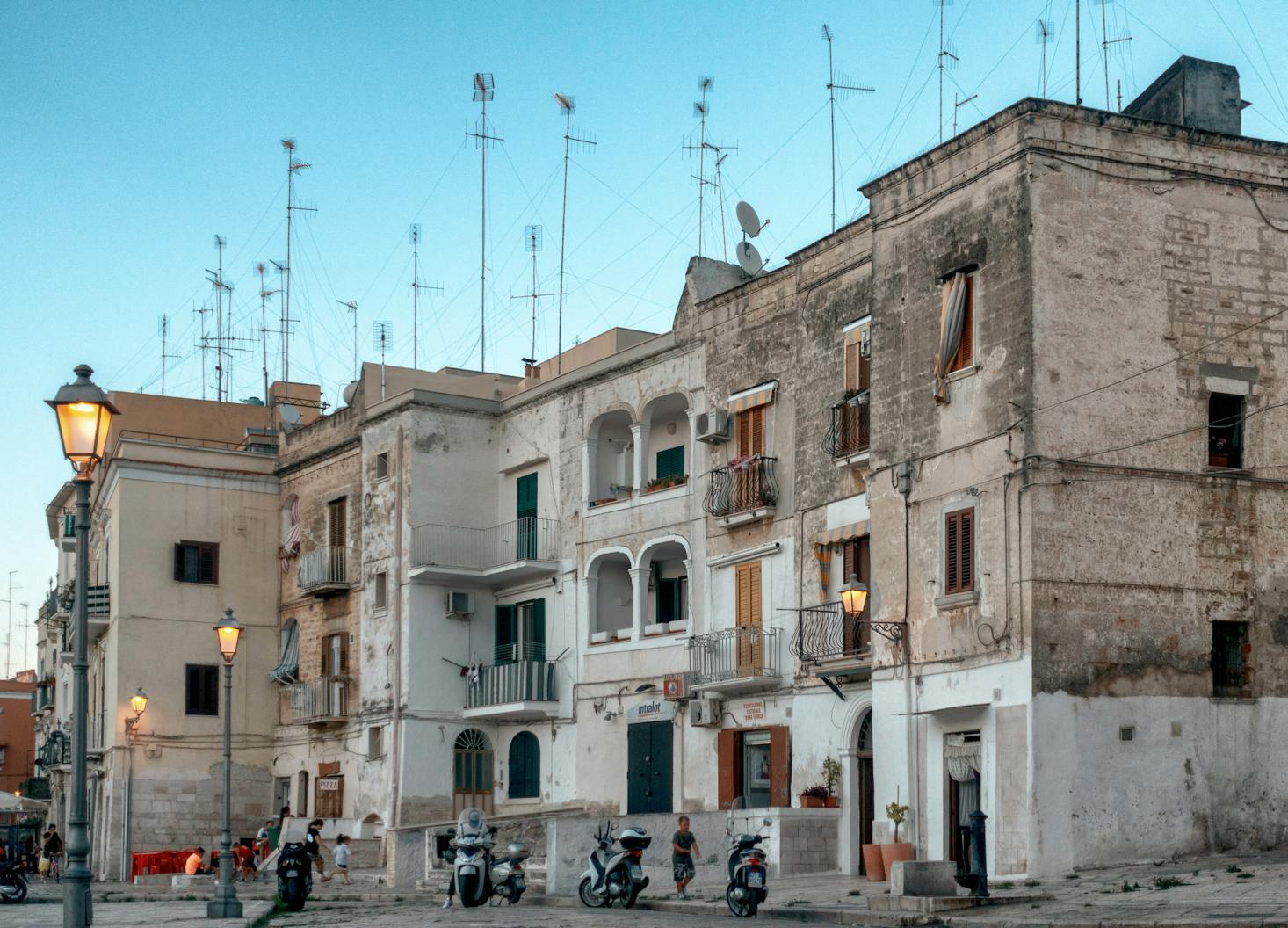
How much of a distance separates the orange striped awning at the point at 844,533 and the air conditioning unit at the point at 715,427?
11.0 feet

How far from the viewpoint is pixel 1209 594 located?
2377cm

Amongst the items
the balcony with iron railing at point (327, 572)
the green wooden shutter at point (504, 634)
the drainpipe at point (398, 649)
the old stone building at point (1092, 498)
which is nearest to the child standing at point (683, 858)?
the old stone building at point (1092, 498)

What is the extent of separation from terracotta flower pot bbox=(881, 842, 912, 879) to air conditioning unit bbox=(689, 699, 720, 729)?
21.5ft

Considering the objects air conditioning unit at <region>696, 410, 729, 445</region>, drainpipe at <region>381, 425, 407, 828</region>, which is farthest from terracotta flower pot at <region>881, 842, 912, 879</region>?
drainpipe at <region>381, 425, 407, 828</region>

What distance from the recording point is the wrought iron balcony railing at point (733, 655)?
2961cm

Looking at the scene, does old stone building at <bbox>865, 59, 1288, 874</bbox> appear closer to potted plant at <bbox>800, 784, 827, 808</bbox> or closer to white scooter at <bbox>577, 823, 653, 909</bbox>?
potted plant at <bbox>800, 784, 827, 808</bbox>

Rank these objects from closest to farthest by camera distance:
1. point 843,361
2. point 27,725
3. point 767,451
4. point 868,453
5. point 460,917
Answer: point 460,917
point 868,453
point 843,361
point 767,451
point 27,725

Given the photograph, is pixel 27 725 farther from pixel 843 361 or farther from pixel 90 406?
pixel 90 406

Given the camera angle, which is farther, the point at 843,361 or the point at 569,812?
the point at 569,812

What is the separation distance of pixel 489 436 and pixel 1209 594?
1807 centimetres

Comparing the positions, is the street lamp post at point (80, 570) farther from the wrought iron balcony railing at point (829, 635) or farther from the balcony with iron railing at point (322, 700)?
the balcony with iron railing at point (322, 700)

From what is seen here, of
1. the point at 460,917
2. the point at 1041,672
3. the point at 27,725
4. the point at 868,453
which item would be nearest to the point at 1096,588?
the point at 1041,672

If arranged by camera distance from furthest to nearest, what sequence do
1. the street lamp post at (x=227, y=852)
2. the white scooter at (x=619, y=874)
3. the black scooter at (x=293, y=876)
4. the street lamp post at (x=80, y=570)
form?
the black scooter at (x=293, y=876) → the white scooter at (x=619, y=874) → the street lamp post at (x=227, y=852) → the street lamp post at (x=80, y=570)

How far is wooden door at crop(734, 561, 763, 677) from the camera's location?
29719 mm
